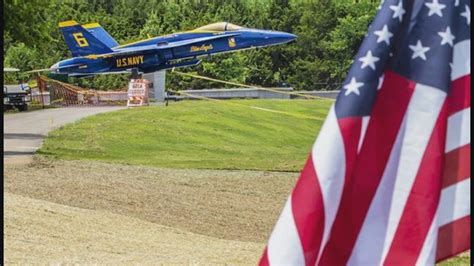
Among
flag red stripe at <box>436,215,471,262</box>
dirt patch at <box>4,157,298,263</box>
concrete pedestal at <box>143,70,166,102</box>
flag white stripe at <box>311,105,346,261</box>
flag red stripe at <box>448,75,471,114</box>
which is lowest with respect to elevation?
concrete pedestal at <box>143,70,166,102</box>

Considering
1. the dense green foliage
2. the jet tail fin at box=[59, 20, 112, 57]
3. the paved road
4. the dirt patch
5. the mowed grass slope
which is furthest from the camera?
the dense green foliage

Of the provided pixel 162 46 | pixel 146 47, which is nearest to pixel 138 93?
pixel 146 47

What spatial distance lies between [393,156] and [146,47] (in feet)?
119

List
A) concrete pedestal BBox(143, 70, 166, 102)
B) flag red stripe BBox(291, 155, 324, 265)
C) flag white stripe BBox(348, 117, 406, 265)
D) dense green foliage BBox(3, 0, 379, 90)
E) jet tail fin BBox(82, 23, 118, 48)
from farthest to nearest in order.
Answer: dense green foliage BBox(3, 0, 379, 90) < concrete pedestal BBox(143, 70, 166, 102) < jet tail fin BBox(82, 23, 118, 48) < flag white stripe BBox(348, 117, 406, 265) < flag red stripe BBox(291, 155, 324, 265)

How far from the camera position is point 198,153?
1218 inches

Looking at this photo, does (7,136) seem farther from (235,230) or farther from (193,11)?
(193,11)

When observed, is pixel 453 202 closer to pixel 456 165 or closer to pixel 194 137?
pixel 456 165

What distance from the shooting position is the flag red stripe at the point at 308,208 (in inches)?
120

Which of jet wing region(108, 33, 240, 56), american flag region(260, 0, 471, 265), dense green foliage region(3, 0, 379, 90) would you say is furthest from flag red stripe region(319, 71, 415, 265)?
dense green foliage region(3, 0, 379, 90)

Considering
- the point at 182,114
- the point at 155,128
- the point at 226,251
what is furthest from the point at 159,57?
the point at 226,251

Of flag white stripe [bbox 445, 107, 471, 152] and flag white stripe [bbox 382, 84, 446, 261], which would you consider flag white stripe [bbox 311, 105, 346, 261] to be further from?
flag white stripe [bbox 445, 107, 471, 152]

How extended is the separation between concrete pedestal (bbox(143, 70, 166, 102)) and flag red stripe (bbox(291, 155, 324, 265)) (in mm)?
42289

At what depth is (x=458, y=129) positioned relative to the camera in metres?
3.23

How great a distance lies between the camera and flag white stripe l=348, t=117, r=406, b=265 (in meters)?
3.19
